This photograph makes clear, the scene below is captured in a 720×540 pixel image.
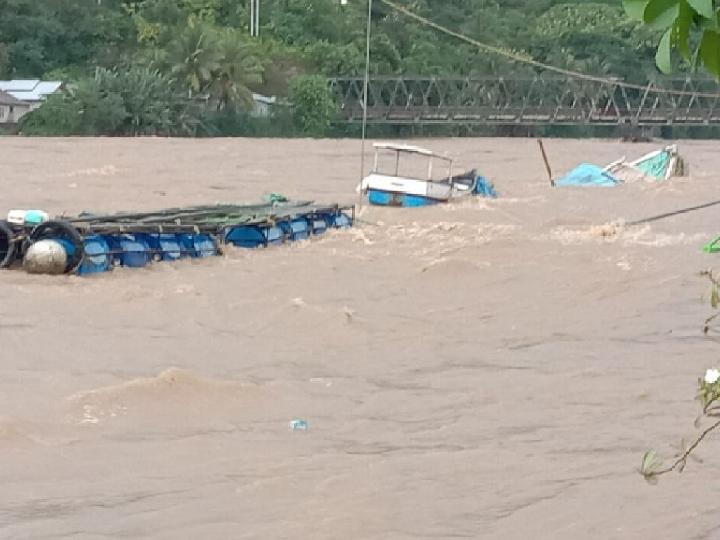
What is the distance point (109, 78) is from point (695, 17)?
5475 centimetres

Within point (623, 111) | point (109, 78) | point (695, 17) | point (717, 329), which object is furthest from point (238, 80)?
point (695, 17)

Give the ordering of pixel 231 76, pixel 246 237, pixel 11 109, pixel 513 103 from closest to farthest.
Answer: pixel 246 237 → pixel 11 109 → pixel 231 76 → pixel 513 103

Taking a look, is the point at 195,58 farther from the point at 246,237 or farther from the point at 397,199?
the point at 246,237

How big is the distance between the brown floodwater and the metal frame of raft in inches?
10.8

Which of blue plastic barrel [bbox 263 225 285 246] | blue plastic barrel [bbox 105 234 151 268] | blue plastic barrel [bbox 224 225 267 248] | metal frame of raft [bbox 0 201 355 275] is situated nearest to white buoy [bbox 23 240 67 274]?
metal frame of raft [bbox 0 201 355 275]

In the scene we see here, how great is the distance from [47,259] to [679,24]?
546 inches

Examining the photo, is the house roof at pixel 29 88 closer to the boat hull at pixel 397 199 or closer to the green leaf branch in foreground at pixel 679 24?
the boat hull at pixel 397 199

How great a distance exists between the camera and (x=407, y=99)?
66.9 meters

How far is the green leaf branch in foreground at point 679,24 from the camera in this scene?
3189 mm

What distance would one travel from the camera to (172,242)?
18359 millimetres

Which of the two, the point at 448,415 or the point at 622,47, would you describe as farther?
the point at 622,47

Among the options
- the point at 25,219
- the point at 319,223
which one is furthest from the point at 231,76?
the point at 25,219

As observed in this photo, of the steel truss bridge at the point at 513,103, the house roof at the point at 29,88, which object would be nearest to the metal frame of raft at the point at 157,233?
the house roof at the point at 29,88

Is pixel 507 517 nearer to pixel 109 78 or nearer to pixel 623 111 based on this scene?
pixel 109 78
